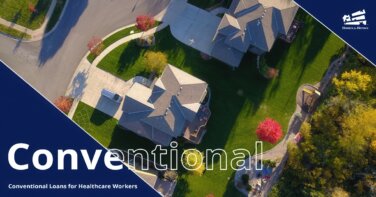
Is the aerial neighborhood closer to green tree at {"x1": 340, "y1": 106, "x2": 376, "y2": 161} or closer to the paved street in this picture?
the paved street

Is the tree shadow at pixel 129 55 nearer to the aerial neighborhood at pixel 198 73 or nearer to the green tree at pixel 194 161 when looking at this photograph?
the aerial neighborhood at pixel 198 73

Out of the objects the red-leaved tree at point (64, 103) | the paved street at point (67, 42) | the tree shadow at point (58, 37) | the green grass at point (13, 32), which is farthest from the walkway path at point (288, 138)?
the green grass at point (13, 32)

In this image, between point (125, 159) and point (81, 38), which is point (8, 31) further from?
point (125, 159)

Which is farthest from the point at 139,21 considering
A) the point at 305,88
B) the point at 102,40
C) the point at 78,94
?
the point at 305,88

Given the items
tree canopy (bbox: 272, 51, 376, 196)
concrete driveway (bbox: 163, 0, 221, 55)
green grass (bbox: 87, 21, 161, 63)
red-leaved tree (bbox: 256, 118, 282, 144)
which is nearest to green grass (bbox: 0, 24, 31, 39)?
green grass (bbox: 87, 21, 161, 63)

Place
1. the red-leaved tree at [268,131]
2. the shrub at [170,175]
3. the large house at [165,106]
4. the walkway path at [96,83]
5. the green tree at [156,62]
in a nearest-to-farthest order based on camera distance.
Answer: the large house at [165,106] < the red-leaved tree at [268,131] < the green tree at [156,62] < the shrub at [170,175] < the walkway path at [96,83]

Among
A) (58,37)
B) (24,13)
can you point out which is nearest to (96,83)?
(58,37)
